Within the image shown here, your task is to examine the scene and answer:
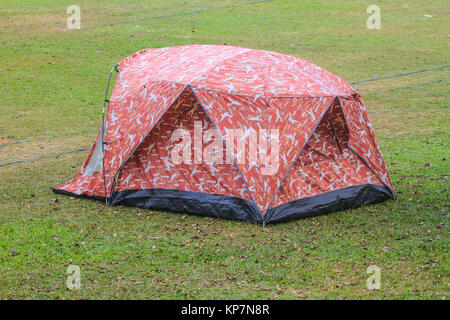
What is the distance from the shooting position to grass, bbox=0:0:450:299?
7145 millimetres

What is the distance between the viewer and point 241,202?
29.6ft

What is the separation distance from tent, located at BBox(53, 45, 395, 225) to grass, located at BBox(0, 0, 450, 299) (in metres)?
0.33

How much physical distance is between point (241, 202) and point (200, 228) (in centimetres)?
74

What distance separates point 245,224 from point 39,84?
41.8 ft

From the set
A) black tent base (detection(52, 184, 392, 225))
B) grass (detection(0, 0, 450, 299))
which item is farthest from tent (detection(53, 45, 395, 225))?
grass (detection(0, 0, 450, 299))

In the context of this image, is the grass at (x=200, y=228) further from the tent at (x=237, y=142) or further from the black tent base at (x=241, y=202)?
the tent at (x=237, y=142)

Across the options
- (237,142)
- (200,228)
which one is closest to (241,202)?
Answer: (200,228)

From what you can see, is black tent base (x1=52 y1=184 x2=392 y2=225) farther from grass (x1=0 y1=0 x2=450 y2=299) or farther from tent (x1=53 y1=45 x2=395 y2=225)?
grass (x1=0 y1=0 x2=450 y2=299)

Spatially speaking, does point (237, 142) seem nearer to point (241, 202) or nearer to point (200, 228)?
point (241, 202)

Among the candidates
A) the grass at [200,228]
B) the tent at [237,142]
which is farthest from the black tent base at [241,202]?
the grass at [200,228]

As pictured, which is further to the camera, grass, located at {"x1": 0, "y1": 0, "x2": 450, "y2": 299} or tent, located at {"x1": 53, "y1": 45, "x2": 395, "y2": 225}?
tent, located at {"x1": 53, "y1": 45, "x2": 395, "y2": 225}

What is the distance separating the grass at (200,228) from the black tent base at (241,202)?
0.15 meters
